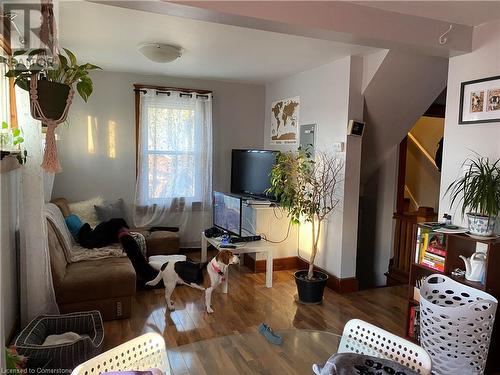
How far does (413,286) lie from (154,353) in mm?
2079

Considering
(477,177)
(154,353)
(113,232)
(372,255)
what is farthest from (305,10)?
(372,255)

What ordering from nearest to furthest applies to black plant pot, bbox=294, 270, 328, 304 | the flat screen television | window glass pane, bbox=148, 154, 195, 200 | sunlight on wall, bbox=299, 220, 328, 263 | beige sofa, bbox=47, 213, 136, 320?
1. beige sofa, bbox=47, 213, 136, 320
2. black plant pot, bbox=294, 270, 328, 304
3. the flat screen television
4. sunlight on wall, bbox=299, 220, 328, 263
5. window glass pane, bbox=148, 154, 195, 200

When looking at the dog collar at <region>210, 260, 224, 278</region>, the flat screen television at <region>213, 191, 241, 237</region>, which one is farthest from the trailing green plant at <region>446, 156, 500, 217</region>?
the flat screen television at <region>213, 191, 241, 237</region>

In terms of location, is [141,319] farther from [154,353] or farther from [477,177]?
[477,177]

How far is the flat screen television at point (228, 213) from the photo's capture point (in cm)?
405

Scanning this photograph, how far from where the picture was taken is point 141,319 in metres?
3.08

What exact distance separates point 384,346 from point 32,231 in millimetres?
2353

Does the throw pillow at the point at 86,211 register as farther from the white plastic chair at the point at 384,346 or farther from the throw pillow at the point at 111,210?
the white plastic chair at the point at 384,346

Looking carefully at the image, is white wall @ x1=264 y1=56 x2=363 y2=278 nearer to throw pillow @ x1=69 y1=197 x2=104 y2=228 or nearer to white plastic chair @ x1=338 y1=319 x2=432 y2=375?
white plastic chair @ x1=338 y1=319 x2=432 y2=375

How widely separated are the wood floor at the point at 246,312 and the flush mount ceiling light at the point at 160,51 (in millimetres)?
2254

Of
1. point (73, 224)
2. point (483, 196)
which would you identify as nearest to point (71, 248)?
point (73, 224)

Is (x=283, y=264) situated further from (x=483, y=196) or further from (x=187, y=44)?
(x=187, y=44)

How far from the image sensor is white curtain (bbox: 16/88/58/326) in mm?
2496

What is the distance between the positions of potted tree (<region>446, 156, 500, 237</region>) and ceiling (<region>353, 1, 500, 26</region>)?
93 centimetres
